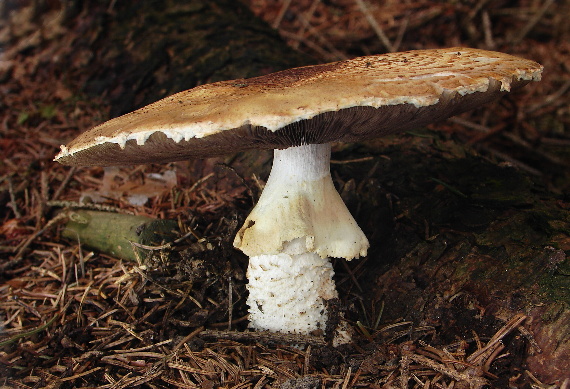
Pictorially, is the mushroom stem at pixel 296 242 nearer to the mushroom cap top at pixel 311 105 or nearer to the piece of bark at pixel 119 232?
the mushroom cap top at pixel 311 105

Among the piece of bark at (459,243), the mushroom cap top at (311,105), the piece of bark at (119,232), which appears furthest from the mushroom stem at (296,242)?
the piece of bark at (119,232)

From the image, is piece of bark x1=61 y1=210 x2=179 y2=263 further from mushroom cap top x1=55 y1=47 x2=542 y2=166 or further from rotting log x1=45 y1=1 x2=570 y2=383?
rotting log x1=45 y1=1 x2=570 y2=383

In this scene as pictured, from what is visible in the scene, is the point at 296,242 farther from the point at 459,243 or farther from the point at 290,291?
the point at 459,243

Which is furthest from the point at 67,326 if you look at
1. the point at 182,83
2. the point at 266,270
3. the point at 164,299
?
the point at 182,83

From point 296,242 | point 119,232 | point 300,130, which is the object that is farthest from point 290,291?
point 119,232

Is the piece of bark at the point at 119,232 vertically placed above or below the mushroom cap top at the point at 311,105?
below

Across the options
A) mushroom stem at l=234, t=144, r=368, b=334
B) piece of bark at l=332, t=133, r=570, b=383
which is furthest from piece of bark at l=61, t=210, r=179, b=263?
piece of bark at l=332, t=133, r=570, b=383
